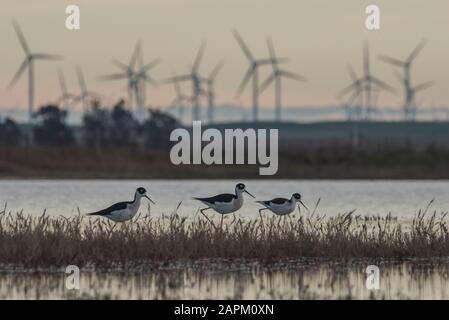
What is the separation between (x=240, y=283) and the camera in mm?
21594

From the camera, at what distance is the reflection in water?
20438mm

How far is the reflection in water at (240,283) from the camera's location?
20438 millimetres

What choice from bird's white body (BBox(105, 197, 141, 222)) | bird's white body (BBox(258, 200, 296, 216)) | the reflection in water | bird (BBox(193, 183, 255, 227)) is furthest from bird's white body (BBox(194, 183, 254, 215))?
the reflection in water

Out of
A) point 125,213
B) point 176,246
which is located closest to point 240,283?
point 176,246

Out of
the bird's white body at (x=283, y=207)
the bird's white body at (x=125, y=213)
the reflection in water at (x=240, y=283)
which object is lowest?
the reflection in water at (x=240, y=283)

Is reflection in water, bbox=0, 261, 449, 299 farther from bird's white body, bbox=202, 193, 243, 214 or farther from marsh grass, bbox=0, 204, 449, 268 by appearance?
bird's white body, bbox=202, 193, 243, 214

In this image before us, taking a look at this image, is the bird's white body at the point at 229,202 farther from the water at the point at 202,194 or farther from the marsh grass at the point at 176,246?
the water at the point at 202,194

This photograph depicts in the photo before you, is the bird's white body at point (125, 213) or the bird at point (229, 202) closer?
the bird's white body at point (125, 213)

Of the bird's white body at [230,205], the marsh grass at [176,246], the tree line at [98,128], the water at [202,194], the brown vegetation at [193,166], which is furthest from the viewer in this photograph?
the tree line at [98,128]

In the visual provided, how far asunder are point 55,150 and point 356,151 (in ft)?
64.6

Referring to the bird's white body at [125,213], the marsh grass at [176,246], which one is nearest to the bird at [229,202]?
the bird's white body at [125,213]
